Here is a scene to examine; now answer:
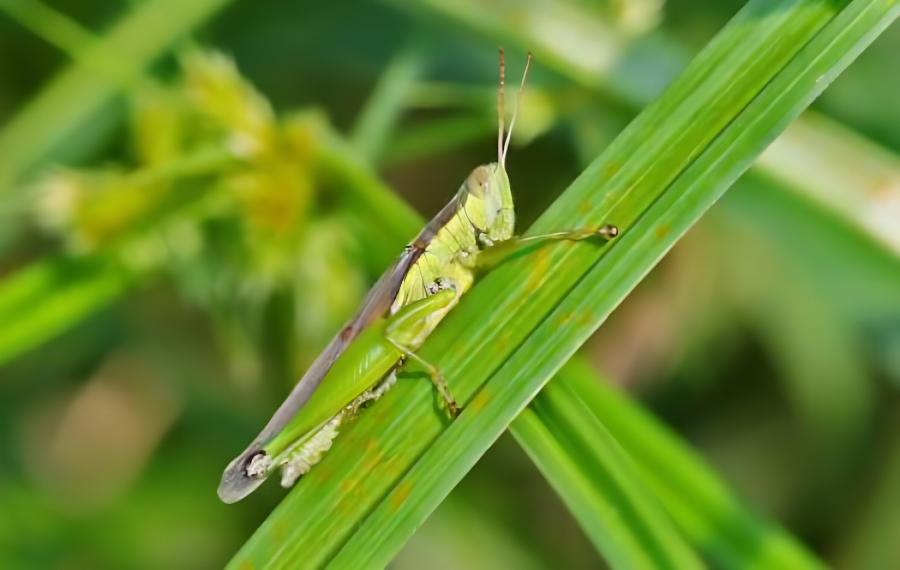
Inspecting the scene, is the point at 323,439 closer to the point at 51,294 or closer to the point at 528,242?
the point at 528,242

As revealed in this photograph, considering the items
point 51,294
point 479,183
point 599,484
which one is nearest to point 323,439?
point 599,484

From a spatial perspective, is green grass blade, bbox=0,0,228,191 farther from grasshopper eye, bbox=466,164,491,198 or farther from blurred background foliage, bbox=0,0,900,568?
grasshopper eye, bbox=466,164,491,198

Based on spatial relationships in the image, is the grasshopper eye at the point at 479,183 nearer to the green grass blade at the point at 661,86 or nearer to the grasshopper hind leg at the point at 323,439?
the grasshopper hind leg at the point at 323,439

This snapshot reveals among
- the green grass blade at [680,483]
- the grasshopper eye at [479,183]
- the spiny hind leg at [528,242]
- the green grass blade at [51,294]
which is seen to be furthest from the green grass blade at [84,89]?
the green grass blade at [680,483]

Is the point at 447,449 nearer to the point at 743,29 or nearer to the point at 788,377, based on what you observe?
the point at 743,29

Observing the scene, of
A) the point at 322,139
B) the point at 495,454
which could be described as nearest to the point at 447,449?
the point at 322,139
